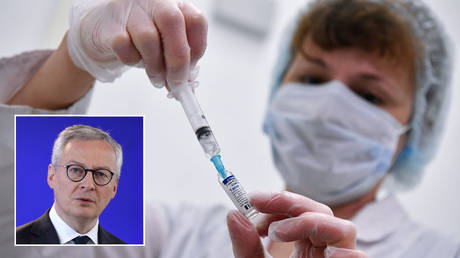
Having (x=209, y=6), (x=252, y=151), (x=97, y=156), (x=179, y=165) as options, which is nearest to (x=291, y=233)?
(x=97, y=156)

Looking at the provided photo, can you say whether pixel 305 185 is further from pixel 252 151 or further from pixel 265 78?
pixel 265 78

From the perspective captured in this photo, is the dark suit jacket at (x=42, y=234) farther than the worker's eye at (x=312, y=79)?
No

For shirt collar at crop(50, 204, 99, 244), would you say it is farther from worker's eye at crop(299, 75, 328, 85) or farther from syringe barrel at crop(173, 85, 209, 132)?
worker's eye at crop(299, 75, 328, 85)

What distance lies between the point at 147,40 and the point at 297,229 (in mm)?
328

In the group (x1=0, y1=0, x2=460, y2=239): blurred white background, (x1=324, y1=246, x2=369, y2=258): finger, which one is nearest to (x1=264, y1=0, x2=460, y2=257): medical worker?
(x1=0, y1=0, x2=460, y2=239): blurred white background

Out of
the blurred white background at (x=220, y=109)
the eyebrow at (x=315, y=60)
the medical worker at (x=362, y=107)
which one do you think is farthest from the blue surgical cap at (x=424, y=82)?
the blurred white background at (x=220, y=109)

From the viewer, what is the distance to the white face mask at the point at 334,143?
34.9 inches

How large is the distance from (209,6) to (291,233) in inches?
40.5

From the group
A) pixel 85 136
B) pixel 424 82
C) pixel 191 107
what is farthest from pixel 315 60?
pixel 85 136

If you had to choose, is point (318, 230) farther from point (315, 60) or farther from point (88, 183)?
point (315, 60)

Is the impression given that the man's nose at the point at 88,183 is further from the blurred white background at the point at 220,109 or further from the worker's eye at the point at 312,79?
the worker's eye at the point at 312,79

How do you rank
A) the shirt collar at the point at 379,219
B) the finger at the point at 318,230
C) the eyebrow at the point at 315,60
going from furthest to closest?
the eyebrow at the point at 315,60
the shirt collar at the point at 379,219
the finger at the point at 318,230

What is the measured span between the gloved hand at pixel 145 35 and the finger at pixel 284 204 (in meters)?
0.20

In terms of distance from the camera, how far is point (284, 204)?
50 cm
